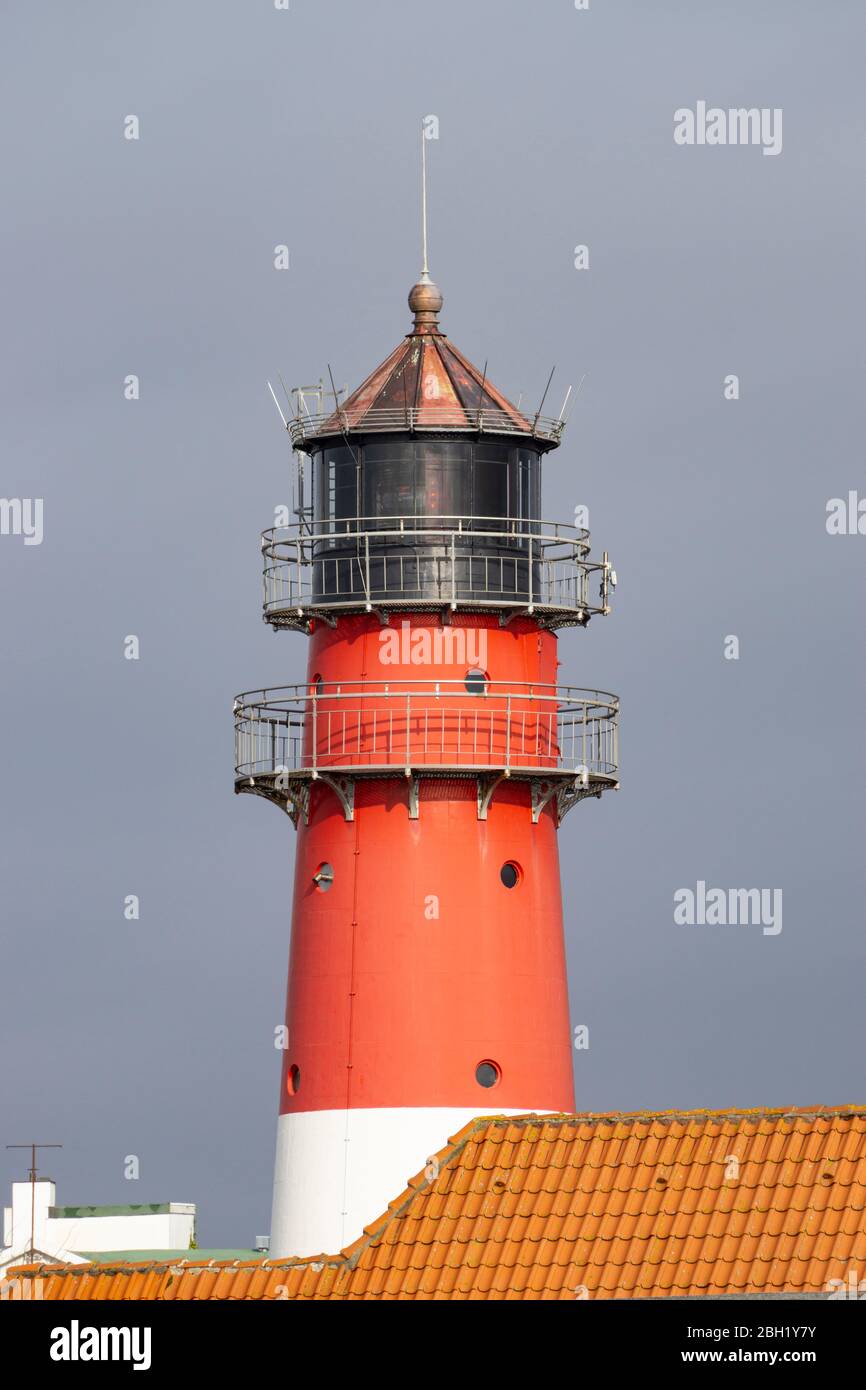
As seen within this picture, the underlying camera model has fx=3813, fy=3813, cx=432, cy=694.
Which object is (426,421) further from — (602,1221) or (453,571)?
(602,1221)

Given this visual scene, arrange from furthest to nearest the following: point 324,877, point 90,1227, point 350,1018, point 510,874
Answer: point 90,1227 → point 324,877 → point 510,874 → point 350,1018

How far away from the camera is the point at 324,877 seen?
51656 mm

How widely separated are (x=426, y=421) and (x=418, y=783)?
4829 mm

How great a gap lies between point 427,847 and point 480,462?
205 inches

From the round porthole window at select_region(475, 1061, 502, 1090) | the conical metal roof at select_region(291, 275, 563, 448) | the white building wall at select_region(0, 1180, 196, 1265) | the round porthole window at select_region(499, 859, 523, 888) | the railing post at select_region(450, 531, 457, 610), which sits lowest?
the white building wall at select_region(0, 1180, 196, 1265)

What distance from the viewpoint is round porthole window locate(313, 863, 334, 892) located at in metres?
51.6

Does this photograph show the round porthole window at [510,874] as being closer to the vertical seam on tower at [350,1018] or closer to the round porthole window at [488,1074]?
the vertical seam on tower at [350,1018]

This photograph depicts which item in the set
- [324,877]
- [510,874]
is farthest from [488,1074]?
[324,877]

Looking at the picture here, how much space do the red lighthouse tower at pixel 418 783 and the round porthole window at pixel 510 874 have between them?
0.05 meters

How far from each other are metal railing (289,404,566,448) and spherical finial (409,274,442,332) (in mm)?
1989

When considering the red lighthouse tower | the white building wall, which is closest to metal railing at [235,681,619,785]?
the red lighthouse tower

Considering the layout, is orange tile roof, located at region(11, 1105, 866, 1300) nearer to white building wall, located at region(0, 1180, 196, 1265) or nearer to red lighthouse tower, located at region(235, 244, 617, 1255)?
red lighthouse tower, located at region(235, 244, 617, 1255)
